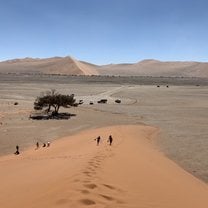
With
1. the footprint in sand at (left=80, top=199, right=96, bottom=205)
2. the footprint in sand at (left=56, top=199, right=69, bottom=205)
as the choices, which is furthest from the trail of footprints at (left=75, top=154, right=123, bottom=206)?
the footprint in sand at (left=56, top=199, right=69, bottom=205)

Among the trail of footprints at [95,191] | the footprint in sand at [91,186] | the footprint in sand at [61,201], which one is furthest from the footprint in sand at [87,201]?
the footprint in sand at [91,186]

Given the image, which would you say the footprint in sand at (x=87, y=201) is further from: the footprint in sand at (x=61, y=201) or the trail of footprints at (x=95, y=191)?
the footprint in sand at (x=61, y=201)

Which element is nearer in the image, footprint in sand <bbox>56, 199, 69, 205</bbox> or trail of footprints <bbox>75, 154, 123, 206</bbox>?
footprint in sand <bbox>56, 199, 69, 205</bbox>

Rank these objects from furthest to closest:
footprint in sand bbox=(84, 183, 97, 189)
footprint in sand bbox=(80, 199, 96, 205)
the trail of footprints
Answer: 1. footprint in sand bbox=(84, 183, 97, 189)
2. the trail of footprints
3. footprint in sand bbox=(80, 199, 96, 205)

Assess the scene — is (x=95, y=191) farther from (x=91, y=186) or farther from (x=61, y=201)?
(x=61, y=201)

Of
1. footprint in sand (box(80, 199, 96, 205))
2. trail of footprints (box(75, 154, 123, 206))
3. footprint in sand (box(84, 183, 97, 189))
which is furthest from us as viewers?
footprint in sand (box(84, 183, 97, 189))

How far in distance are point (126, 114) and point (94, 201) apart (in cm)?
4316

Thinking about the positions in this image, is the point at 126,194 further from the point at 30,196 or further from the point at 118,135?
the point at 118,135

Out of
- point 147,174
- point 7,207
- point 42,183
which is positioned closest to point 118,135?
point 147,174

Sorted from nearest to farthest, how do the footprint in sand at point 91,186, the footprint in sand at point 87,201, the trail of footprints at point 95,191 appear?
the footprint in sand at point 87,201 < the trail of footprints at point 95,191 < the footprint in sand at point 91,186

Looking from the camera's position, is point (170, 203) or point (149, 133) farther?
point (149, 133)

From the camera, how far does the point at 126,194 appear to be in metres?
9.12

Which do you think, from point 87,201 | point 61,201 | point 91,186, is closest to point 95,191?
point 91,186

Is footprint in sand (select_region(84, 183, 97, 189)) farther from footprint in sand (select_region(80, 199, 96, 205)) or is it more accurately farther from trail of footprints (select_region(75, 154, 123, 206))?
footprint in sand (select_region(80, 199, 96, 205))
